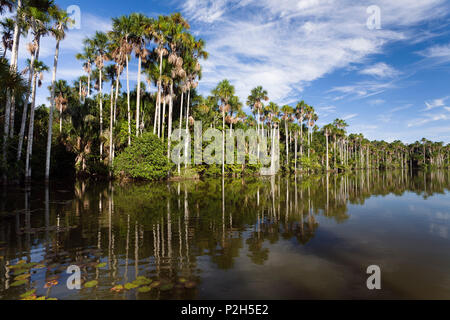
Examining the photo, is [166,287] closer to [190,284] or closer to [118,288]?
[190,284]

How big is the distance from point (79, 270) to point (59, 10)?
29199 millimetres

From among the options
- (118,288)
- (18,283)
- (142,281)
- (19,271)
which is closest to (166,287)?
(142,281)

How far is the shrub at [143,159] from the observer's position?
91.1 feet

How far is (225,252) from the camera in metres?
6.26

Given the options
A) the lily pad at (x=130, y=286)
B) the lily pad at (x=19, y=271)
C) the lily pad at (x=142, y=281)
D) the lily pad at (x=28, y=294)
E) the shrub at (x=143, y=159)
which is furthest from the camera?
the shrub at (x=143, y=159)

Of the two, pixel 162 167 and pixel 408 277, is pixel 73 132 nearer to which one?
pixel 162 167

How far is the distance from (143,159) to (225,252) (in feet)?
77.8

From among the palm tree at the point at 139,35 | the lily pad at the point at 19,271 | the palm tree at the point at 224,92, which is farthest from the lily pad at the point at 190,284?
the palm tree at the point at 224,92

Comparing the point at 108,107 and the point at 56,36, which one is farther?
the point at 108,107

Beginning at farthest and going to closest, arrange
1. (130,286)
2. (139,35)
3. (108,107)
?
(108,107) < (139,35) < (130,286)

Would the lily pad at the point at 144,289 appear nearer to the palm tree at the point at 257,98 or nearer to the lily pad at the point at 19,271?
the lily pad at the point at 19,271

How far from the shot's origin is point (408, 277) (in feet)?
16.1

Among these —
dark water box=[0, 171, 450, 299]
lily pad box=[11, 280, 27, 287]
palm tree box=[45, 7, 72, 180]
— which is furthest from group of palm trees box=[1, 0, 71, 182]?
lily pad box=[11, 280, 27, 287]

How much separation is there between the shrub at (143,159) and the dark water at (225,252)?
53.1 ft
